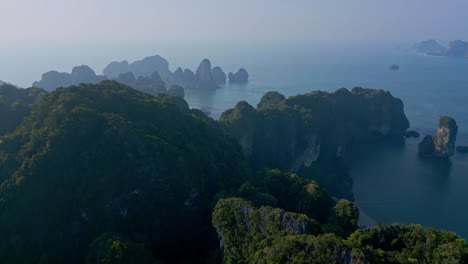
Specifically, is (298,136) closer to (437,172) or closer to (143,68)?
(437,172)

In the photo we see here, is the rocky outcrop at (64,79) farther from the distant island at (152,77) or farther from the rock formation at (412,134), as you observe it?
the rock formation at (412,134)

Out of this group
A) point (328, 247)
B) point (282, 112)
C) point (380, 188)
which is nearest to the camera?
point (328, 247)

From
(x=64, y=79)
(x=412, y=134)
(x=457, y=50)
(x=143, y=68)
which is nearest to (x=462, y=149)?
(x=412, y=134)

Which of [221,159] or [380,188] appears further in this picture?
[380,188]

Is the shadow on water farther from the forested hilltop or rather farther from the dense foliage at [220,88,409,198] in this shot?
the forested hilltop

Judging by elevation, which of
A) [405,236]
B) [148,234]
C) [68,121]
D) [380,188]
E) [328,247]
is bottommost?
[380,188]

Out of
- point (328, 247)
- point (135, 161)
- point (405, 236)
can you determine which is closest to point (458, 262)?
point (405, 236)

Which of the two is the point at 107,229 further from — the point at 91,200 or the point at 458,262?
the point at 458,262
